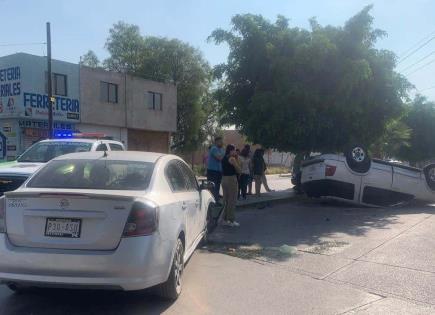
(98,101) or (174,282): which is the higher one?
(98,101)

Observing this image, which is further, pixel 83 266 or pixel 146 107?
pixel 146 107

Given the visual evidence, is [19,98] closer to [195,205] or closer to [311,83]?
[311,83]

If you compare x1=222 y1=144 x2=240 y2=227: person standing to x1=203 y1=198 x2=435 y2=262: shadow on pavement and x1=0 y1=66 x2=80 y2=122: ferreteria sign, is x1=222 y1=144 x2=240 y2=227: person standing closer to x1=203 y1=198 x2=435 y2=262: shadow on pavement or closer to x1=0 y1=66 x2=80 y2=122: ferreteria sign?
x1=203 y1=198 x2=435 y2=262: shadow on pavement

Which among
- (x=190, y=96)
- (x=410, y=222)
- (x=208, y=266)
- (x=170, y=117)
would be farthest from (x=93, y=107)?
(x=208, y=266)

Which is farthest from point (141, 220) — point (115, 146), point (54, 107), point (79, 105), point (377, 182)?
point (79, 105)

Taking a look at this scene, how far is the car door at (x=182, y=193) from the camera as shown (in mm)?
5736

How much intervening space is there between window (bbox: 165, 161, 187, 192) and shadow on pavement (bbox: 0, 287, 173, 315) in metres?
1.27

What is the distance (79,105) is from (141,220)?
83.7ft

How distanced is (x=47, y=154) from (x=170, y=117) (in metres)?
26.7

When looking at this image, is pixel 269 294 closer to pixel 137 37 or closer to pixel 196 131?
pixel 196 131

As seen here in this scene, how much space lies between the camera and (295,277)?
636 centimetres

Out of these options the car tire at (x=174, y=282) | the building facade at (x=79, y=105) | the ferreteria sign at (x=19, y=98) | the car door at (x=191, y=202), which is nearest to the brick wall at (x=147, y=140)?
the building facade at (x=79, y=105)

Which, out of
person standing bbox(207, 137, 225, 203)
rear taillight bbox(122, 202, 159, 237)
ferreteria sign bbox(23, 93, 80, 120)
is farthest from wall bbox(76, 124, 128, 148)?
rear taillight bbox(122, 202, 159, 237)

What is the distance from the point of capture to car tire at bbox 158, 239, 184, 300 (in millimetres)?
5117
